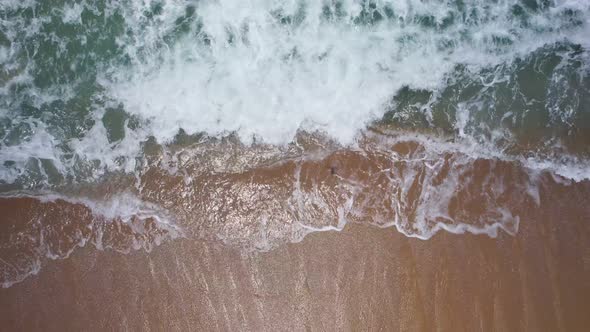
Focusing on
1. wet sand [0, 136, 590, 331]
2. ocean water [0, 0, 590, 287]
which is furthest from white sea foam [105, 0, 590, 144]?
wet sand [0, 136, 590, 331]

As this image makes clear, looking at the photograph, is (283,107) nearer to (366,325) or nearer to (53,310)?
(366,325)

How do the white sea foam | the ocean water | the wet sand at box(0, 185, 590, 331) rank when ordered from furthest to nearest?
the white sea foam < the ocean water < the wet sand at box(0, 185, 590, 331)

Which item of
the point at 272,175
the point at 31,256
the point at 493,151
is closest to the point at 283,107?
the point at 272,175

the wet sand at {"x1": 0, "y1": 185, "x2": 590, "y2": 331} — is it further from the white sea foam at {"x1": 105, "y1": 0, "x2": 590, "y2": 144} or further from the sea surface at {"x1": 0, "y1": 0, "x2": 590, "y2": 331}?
the white sea foam at {"x1": 105, "y1": 0, "x2": 590, "y2": 144}

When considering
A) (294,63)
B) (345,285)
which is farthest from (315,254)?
(294,63)

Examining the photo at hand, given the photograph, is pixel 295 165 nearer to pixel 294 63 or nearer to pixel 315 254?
pixel 315 254
